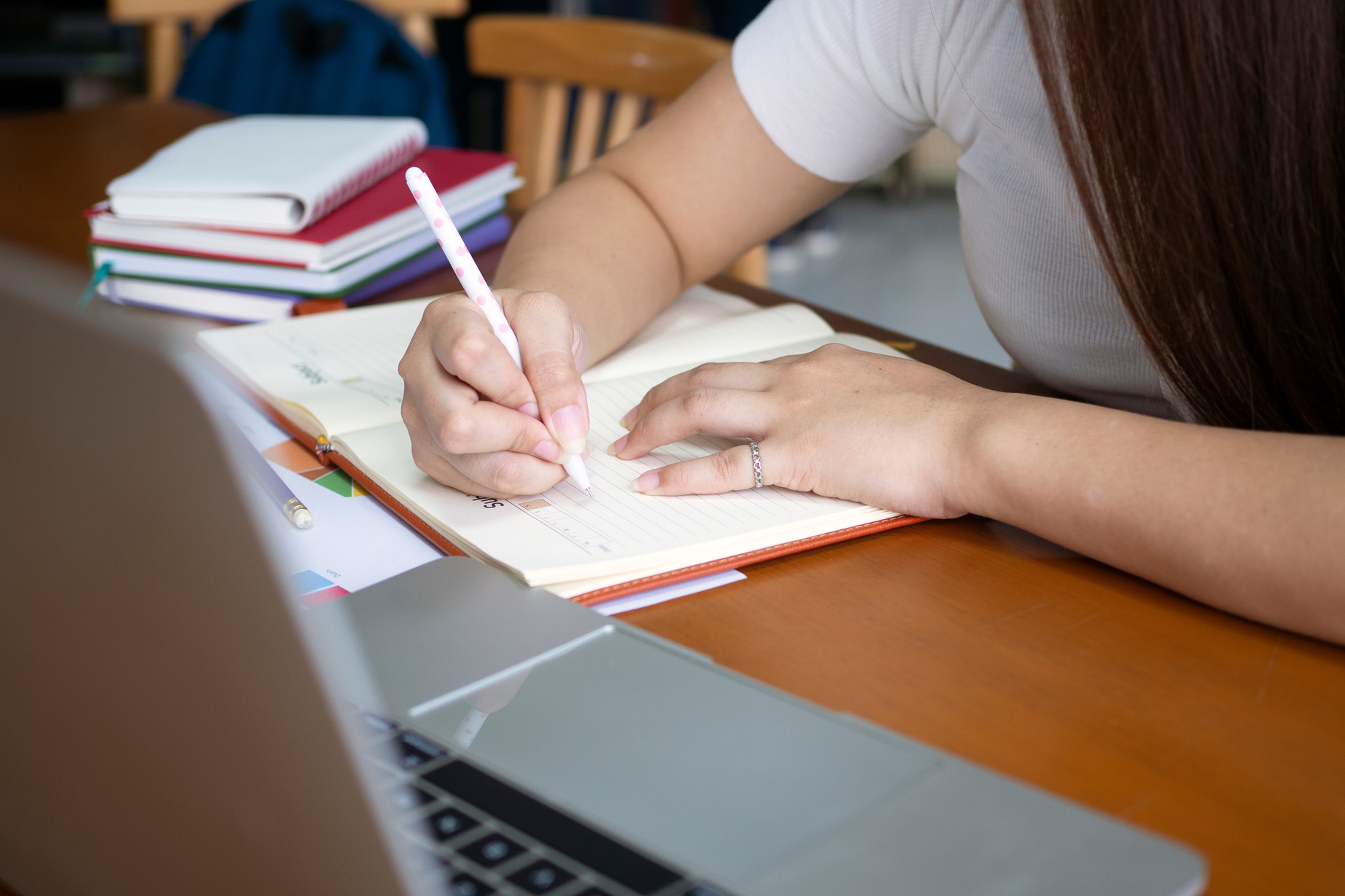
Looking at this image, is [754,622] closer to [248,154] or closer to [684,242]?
[684,242]

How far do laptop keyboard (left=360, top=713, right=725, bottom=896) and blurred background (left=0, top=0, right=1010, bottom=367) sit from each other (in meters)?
2.51

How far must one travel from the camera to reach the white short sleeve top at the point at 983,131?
69 cm

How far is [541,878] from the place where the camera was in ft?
1.02

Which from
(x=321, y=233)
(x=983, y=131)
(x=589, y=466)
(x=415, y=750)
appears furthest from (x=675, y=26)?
(x=415, y=750)

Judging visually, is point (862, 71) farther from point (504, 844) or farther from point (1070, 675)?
point (504, 844)

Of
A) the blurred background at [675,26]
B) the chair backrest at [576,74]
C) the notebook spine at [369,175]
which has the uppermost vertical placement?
the chair backrest at [576,74]

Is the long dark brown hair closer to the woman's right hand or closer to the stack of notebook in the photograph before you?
the woman's right hand

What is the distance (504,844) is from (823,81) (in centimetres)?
64

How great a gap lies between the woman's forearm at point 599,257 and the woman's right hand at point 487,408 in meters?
0.18

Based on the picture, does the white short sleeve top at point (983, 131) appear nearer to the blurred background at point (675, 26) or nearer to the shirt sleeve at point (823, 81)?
the shirt sleeve at point (823, 81)

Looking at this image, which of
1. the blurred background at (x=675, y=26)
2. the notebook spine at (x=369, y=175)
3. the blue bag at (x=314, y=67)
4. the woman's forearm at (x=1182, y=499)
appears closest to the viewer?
the woman's forearm at (x=1182, y=499)

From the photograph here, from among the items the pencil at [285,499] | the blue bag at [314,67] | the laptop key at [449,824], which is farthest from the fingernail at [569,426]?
the blue bag at [314,67]

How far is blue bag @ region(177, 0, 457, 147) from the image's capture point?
1521mm

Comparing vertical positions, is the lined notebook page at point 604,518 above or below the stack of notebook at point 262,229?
below
